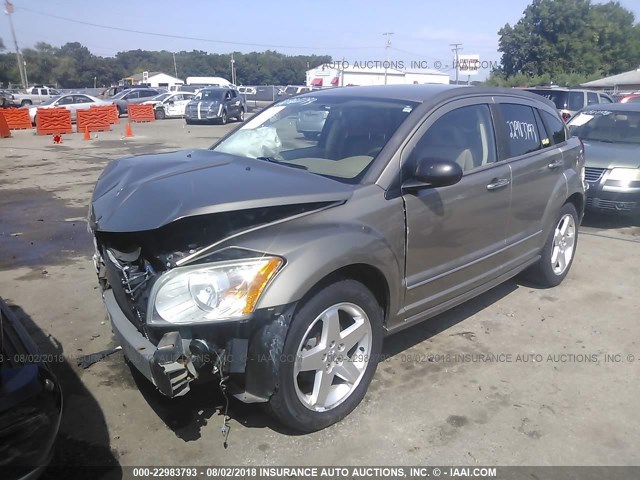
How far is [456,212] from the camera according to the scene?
3531 millimetres

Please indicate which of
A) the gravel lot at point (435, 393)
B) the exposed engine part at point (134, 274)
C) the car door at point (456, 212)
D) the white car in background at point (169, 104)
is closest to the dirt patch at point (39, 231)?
the gravel lot at point (435, 393)

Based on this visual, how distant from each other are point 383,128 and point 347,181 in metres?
0.55

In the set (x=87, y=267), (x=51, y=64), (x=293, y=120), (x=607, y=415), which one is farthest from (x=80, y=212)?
(x=51, y=64)

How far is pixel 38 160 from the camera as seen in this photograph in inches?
497

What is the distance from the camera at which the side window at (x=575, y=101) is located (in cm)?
1538

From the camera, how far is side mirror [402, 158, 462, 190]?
10.1 ft

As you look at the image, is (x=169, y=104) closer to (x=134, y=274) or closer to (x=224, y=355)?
(x=134, y=274)

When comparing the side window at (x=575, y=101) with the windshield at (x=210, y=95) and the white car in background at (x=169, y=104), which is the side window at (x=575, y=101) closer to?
the windshield at (x=210, y=95)

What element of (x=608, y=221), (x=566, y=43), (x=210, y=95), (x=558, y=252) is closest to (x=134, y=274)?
(x=558, y=252)

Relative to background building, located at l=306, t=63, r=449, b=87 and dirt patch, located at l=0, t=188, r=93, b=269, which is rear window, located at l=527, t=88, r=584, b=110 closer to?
dirt patch, located at l=0, t=188, r=93, b=269

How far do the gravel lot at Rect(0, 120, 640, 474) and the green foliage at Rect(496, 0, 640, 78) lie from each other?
59639mm

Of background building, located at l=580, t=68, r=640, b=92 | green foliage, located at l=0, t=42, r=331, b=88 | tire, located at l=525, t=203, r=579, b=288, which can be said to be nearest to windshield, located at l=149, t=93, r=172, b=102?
tire, located at l=525, t=203, r=579, b=288

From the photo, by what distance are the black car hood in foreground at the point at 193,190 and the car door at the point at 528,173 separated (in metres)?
1.73

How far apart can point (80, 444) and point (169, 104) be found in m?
29.2
